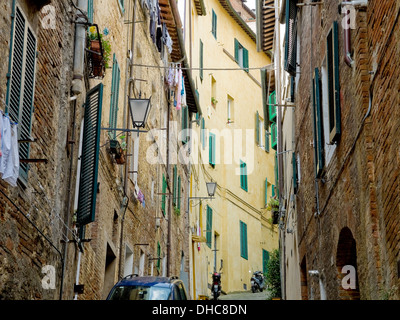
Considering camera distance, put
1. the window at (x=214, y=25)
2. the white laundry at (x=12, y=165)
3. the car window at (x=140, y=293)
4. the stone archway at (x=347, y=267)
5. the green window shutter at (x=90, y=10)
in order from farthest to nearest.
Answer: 1. the window at (x=214, y=25)
2. the green window shutter at (x=90, y=10)
3. the car window at (x=140, y=293)
4. the stone archway at (x=347, y=267)
5. the white laundry at (x=12, y=165)

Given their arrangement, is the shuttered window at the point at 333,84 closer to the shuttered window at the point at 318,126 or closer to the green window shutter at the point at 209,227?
the shuttered window at the point at 318,126

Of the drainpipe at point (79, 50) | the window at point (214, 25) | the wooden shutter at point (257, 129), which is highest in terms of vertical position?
the window at point (214, 25)

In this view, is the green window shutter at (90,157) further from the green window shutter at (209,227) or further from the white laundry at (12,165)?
the green window shutter at (209,227)

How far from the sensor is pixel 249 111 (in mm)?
35875

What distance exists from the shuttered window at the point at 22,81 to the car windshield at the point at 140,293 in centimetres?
295

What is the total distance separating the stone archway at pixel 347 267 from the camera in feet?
32.9

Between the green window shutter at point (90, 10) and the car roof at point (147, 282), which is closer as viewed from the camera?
the car roof at point (147, 282)

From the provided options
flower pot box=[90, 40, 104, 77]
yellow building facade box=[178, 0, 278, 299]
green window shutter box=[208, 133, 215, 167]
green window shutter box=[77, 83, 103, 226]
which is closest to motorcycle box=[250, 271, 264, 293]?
yellow building facade box=[178, 0, 278, 299]

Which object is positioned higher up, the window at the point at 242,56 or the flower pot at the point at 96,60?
the window at the point at 242,56

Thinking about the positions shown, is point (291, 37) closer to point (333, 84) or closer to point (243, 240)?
point (333, 84)

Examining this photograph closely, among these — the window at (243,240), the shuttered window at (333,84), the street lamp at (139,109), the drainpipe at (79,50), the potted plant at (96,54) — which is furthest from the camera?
the window at (243,240)

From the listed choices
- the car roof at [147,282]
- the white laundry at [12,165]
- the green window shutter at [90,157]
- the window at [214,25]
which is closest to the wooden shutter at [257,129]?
the window at [214,25]

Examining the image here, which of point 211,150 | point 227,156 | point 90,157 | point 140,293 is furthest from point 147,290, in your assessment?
point 227,156
